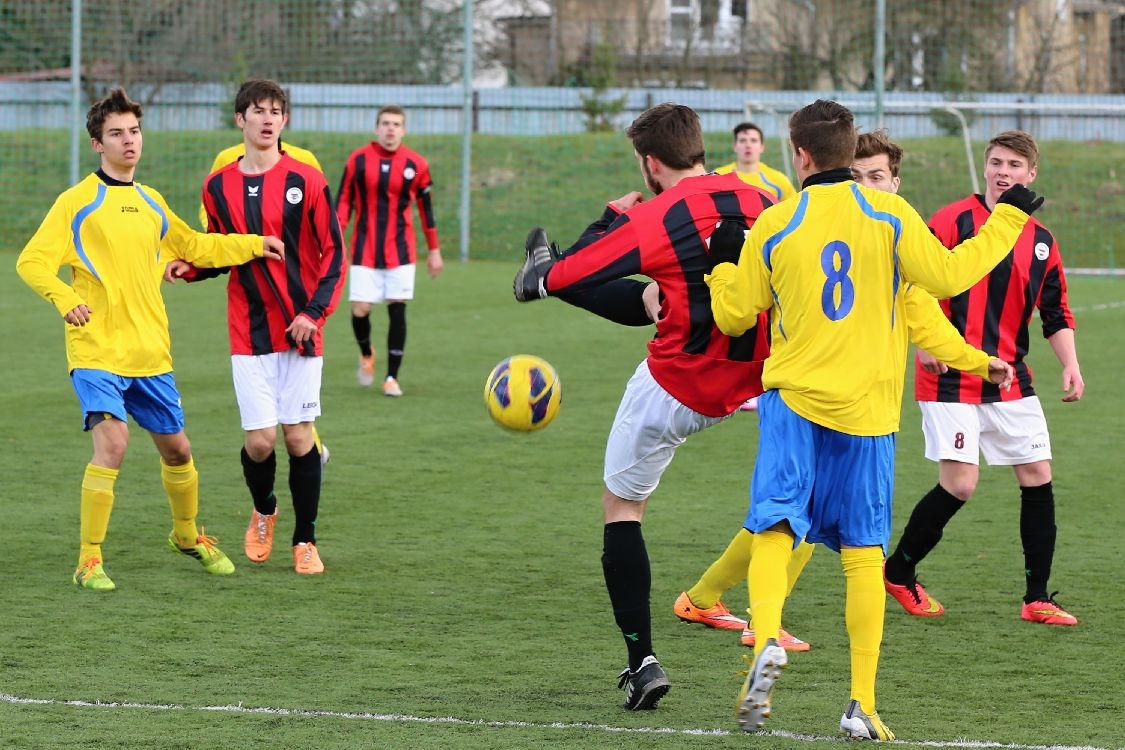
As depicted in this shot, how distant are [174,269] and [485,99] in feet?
62.3

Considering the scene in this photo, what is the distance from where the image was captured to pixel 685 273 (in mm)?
4789

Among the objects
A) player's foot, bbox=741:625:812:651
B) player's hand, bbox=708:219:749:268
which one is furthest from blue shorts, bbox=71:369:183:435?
player's hand, bbox=708:219:749:268

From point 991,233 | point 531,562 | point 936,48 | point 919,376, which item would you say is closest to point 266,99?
point 531,562

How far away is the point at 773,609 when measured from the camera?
440 centimetres

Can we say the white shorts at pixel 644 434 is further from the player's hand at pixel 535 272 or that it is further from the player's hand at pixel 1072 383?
the player's hand at pixel 1072 383

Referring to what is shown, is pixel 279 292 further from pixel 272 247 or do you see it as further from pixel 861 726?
pixel 861 726

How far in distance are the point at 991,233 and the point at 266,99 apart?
3.24 meters

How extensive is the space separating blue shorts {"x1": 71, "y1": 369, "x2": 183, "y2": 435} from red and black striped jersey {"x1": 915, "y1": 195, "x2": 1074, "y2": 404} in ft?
9.42

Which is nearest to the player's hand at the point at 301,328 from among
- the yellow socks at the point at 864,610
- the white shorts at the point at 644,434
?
the white shorts at the point at 644,434

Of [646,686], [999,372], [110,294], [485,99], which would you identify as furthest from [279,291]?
[485,99]

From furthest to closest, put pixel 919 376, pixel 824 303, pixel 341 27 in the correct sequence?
pixel 341 27, pixel 919 376, pixel 824 303

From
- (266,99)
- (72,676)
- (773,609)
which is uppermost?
(266,99)

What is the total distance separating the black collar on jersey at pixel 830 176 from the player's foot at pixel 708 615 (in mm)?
1913

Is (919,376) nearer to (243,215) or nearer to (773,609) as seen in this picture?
(773,609)
